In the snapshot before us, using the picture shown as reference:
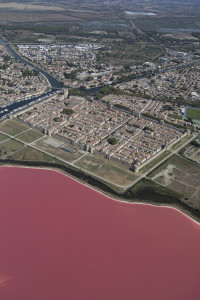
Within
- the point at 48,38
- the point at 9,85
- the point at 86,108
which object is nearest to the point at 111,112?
the point at 86,108

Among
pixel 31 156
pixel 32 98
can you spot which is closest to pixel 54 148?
pixel 31 156

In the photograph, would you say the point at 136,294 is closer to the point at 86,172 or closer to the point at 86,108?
the point at 86,172

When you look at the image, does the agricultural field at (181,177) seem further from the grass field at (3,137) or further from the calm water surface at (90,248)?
the grass field at (3,137)

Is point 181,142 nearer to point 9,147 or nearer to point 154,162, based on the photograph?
point 154,162

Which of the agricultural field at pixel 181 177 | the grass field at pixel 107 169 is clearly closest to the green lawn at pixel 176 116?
the agricultural field at pixel 181 177

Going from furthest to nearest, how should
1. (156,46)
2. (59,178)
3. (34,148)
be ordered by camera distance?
(156,46), (34,148), (59,178)

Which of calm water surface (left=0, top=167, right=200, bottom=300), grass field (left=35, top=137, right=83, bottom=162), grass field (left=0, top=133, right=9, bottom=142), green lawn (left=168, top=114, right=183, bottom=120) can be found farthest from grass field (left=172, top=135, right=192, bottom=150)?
grass field (left=0, top=133, right=9, bottom=142)

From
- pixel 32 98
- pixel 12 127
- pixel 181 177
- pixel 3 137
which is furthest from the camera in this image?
pixel 32 98
